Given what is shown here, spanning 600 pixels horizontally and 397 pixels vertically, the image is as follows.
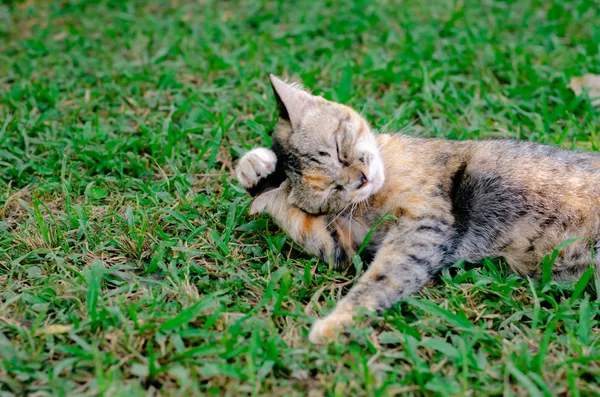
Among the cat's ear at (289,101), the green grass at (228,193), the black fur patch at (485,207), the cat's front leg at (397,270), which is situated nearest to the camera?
the green grass at (228,193)

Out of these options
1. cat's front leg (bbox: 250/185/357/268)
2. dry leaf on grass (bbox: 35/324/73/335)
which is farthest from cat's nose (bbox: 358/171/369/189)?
dry leaf on grass (bbox: 35/324/73/335)

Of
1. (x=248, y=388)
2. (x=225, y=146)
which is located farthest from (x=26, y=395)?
(x=225, y=146)

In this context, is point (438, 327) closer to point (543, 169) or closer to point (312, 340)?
point (312, 340)

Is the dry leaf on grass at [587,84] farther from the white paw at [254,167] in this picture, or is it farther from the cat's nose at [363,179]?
the white paw at [254,167]

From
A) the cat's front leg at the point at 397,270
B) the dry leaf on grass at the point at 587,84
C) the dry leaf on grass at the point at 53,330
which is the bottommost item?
the dry leaf on grass at the point at 53,330

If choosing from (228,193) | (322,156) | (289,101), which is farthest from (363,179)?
(228,193)

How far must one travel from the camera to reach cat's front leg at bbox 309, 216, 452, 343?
3.05 m

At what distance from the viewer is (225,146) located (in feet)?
15.4

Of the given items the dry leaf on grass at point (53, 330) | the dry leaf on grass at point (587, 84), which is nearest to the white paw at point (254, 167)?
the dry leaf on grass at point (53, 330)

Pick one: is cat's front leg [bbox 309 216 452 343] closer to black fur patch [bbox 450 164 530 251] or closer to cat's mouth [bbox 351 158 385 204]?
black fur patch [bbox 450 164 530 251]

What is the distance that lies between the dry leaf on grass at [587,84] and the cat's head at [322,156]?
7.48 ft

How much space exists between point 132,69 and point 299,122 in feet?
8.21

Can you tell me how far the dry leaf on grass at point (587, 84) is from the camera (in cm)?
503

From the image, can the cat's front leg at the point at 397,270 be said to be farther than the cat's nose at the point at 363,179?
No
